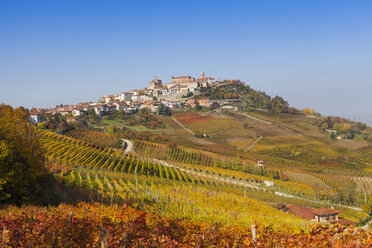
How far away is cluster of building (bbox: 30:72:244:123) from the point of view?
120 meters

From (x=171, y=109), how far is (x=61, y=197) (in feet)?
338

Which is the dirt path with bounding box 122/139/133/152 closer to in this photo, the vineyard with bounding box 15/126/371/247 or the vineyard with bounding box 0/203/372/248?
the vineyard with bounding box 15/126/371/247

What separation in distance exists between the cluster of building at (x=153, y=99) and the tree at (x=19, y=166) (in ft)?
303

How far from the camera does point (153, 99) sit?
139125 mm

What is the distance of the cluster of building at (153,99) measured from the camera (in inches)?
4715

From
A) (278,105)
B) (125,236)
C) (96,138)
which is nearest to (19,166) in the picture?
(125,236)

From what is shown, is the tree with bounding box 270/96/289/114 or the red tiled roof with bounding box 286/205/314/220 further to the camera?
the tree with bounding box 270/96/289/114

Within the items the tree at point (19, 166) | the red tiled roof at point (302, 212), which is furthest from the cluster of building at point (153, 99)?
the tree at point (19, 166)

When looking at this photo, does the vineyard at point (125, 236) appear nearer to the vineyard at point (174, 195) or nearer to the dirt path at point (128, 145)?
the vineyard at point (174, 195)

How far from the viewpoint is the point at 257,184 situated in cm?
4681

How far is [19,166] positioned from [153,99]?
122026mm

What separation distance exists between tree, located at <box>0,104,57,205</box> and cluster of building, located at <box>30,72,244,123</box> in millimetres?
92461

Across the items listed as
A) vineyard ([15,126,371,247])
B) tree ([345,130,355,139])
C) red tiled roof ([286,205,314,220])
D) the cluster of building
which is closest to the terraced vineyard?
vineyard ([15,126,371,247])

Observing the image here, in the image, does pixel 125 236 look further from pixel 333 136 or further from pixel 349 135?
pixel 349 135
